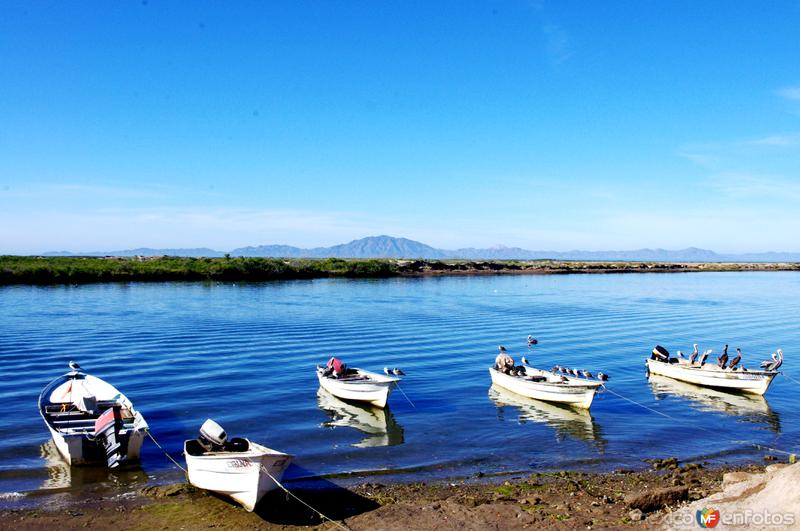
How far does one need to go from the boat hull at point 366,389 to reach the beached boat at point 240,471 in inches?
336

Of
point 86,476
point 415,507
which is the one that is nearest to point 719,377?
point 415,507

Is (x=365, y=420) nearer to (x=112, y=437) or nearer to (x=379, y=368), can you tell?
(x=379, y=368)

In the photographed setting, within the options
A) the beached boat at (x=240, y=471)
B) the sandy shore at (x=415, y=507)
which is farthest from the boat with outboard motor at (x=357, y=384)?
the beached boat at (x=240, y=471)

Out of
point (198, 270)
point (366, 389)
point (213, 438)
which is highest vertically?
point (198, 270)

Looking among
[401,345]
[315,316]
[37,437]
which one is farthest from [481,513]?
[315,316]

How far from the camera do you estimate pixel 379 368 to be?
3022 cm

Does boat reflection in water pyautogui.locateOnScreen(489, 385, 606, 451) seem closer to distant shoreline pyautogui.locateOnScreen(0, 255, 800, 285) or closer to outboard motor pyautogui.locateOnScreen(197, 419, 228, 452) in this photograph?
outboard motor pyautogui.locateOnScreen(197, 419, 228, 452)

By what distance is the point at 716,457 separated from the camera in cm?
1759

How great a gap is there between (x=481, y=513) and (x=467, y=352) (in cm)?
2291

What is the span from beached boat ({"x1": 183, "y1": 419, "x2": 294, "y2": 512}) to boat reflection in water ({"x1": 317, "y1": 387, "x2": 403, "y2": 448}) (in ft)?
17.9

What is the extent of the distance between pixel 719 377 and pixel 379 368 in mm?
15886

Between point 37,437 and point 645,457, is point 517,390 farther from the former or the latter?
point 37,437

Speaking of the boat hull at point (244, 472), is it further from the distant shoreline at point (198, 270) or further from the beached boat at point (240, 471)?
the distant shoreline at point (198, 270)

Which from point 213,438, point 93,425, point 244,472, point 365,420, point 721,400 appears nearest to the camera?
point 244,472
